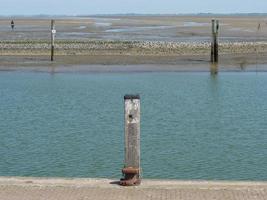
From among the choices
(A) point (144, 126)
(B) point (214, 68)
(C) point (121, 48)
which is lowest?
(A) point (144, 126)

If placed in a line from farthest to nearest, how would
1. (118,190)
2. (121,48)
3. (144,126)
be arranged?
(121,48)
(144,126)
(118,190)

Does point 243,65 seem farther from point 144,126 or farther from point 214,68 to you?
point 144,126

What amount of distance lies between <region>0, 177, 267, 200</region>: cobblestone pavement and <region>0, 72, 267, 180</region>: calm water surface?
11.5ft

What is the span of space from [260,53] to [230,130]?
2706 centimetres

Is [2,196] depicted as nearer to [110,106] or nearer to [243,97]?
[110,106]

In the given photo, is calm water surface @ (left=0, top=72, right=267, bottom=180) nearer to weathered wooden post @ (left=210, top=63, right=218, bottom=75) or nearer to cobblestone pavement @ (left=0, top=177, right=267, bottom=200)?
weathered wooden post @ (left=210, top=63, right=218, bottom=75)

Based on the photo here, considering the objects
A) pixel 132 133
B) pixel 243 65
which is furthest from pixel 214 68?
pixel 132 133

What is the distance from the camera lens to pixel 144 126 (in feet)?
65.0

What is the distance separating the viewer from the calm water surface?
14312mm

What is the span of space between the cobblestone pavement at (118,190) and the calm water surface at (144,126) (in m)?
3.52

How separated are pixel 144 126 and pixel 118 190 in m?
10.2

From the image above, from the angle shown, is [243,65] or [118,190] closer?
[118,190]

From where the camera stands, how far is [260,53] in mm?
45281

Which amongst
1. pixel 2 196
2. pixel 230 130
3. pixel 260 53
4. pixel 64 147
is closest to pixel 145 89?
pixel 230 130
